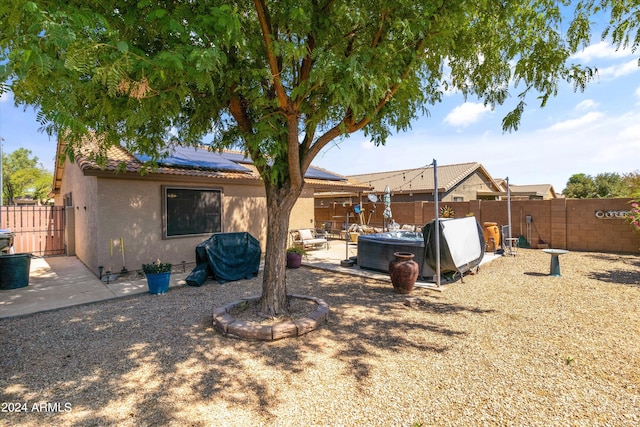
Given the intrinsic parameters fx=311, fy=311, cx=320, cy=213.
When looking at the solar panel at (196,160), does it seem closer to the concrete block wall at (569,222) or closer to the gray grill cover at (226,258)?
the gray grill cover at (226,258)

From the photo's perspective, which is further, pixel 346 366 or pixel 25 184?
pixel 25 184

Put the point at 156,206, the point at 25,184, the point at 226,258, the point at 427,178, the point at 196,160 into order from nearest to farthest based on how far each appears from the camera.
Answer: the point at 226,258 < the point at 156,206 < the point at 196,160 < the point at 427,178 < the point at 25,184

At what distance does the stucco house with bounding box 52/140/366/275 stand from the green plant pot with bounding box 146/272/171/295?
198 centimetres

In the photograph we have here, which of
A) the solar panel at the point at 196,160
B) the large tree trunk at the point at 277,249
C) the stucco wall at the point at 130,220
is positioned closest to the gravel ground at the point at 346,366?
the large tree trunk at the point at 277,249

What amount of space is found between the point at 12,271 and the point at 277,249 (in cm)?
622

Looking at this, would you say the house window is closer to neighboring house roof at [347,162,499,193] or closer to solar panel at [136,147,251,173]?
solar panel at [136,147,251,173]

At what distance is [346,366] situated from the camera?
135 inches

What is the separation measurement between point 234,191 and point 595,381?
8925 millimetres

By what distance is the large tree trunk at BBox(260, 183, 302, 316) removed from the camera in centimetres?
473

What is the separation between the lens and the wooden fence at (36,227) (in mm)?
11773

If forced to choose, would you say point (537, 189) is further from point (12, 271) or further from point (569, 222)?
point (12, 271)

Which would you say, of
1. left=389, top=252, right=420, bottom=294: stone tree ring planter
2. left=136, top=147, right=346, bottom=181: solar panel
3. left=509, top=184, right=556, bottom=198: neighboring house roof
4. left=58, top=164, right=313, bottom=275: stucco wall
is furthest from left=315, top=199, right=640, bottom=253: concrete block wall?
left=509, top=184, right=556, bottom=198: neighboring house roof

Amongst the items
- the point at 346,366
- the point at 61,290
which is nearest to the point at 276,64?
the point at 346,366

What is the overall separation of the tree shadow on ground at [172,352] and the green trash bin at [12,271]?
7.83ft
